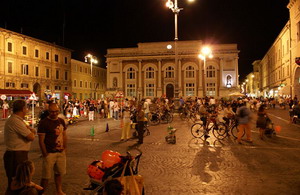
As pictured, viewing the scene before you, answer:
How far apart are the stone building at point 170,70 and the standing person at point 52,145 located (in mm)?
49204

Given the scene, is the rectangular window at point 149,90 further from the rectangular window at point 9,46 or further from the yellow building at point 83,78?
the rectangular window at point 9,46

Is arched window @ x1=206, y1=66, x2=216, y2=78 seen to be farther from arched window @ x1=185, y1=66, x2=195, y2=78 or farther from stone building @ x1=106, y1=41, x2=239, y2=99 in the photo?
arched window @ x1=185, y1=66, x2=195, y2=78

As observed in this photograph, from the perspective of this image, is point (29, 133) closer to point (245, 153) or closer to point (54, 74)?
point (245, 153)

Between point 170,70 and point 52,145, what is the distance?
172ft

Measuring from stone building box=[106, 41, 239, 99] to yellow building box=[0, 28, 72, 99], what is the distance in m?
10.5

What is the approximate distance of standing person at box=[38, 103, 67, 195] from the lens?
4531 millimetres

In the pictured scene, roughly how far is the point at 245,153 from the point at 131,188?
589 cm

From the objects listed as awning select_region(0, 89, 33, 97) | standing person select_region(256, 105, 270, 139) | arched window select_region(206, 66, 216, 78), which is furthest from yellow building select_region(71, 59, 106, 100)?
standing person select_region(256, 105, 270, 139)

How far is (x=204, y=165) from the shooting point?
7.04 m

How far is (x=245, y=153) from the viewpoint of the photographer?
8.50 metres

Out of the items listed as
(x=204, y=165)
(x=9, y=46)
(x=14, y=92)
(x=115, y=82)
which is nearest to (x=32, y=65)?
(x=9, y=46)

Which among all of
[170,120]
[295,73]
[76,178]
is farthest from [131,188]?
[295,73]

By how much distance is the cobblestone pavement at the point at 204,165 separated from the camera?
5363 mm

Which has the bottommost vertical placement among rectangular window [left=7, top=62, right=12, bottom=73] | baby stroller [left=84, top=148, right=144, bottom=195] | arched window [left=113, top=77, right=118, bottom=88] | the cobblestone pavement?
the cobblestone pavement
